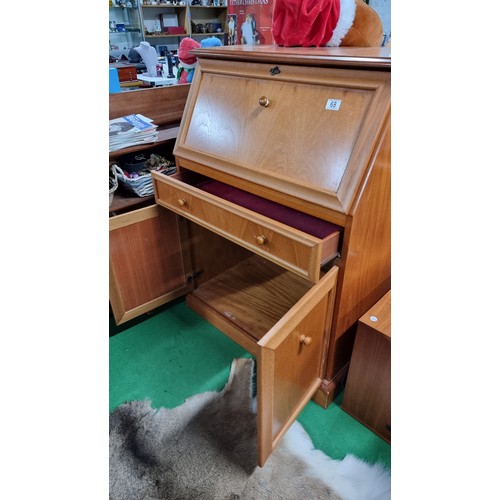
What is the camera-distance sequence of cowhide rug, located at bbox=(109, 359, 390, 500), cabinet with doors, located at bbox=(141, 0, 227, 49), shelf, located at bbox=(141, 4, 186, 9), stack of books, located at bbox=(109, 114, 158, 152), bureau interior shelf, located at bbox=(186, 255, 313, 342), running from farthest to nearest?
cabinet with doors, located at bbox=(141, 0, 227, 49), shelf, located at bbox=(141, 4, 186, 9), bureau interior shelf, located at bbox=(186, 255, 313, 342), stack of books, located at bbox=(109, 114, 158, 152), cowhide rug, located at bbox=(109, 359, 390, 500)

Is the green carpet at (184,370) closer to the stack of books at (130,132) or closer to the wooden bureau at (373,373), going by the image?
the wooden bureau at (373,373)

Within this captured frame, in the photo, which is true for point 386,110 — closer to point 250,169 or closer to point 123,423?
point 250,169

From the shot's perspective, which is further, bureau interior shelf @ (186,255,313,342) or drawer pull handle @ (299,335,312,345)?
bureau interior shelf @ (186,255,313,342)

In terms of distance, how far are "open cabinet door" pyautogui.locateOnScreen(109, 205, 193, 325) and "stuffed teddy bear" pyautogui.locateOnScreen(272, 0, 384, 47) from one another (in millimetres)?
754

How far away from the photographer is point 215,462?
1.09m

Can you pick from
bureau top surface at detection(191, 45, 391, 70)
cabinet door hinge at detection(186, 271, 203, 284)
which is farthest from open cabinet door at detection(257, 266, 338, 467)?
cabinet door hinge at detection(186, 271, 203, 284)

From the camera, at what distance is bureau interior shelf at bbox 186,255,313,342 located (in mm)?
1441

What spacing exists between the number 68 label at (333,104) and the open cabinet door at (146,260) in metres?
0.73

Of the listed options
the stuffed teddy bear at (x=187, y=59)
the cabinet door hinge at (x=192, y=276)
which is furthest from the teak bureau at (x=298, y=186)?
the stuffed teddy bear at (x=187, y=59)

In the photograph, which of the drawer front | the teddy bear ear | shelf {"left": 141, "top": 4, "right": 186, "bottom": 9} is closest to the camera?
the drawer front

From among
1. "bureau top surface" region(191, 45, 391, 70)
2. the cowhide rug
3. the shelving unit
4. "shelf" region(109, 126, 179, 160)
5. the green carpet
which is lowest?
the cowhide rug

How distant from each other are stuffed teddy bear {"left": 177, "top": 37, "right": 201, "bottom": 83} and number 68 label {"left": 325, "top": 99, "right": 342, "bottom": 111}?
3.04 feet

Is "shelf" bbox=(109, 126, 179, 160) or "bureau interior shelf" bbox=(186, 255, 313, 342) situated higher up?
"shelf" bbox=(109, 126, 179, 160)

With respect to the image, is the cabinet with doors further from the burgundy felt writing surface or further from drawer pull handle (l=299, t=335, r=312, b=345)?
drawer pull handle (l=299, t=335, r=312, b=345)
